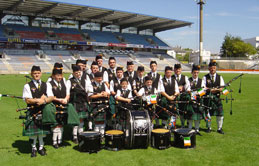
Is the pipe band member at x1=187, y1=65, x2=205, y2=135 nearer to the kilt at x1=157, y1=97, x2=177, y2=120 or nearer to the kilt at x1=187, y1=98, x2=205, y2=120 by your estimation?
the kilt at x1=187, y1=98, x2=205, y2=120

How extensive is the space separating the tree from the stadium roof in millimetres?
26557

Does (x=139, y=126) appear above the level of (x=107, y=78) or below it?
below

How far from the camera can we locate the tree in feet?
227

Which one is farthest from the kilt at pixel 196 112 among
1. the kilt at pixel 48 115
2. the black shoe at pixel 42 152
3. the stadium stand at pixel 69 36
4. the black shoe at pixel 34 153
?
the stadium stand at pixel 69 36

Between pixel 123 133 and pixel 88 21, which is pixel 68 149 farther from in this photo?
pixel 88 21

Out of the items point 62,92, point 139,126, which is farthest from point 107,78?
point 139,126

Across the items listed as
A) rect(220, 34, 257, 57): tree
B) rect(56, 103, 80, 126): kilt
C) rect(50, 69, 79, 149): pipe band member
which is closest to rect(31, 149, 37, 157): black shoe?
rect(50, 69, 79, 149): pipe band member

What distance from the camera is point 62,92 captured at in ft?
18.4

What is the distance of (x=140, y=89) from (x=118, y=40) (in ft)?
150

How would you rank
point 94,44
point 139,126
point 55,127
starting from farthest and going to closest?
point 94,44 → point 55,127 → point 139,126

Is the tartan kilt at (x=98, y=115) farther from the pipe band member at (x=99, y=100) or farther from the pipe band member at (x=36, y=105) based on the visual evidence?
the pipe band member at (x=36, y=105)

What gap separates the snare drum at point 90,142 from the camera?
524 cm

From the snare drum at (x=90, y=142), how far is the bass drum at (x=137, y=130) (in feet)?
2.07

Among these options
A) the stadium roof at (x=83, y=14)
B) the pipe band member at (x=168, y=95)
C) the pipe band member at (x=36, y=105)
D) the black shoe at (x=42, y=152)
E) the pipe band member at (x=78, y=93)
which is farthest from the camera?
the stadium roof at (x=83, y=14)
